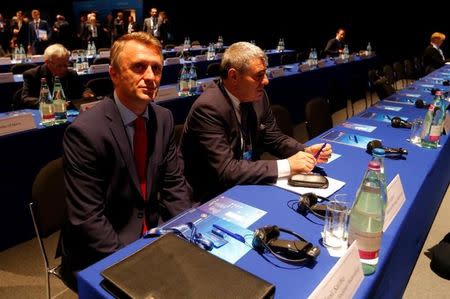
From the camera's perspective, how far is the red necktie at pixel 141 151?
158 cm

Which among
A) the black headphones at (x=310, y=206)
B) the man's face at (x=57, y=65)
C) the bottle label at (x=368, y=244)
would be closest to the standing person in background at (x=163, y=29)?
the man's face at (x=57, y=65)

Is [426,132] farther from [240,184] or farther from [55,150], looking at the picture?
[55,150]

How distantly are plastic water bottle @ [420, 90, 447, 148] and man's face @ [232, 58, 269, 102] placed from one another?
45.2 inches

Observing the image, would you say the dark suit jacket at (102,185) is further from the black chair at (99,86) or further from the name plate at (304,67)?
the name plate at (304,67)

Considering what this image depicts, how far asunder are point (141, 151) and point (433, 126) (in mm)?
1792

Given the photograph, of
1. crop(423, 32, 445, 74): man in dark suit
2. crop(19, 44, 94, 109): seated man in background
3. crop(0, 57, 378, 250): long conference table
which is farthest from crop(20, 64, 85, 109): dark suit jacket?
crop(423, 32, 445, 74): man in dark suit

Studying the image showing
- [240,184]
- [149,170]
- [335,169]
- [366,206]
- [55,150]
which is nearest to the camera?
[366,206]

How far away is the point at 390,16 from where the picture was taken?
1115cm

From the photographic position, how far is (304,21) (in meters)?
12.4

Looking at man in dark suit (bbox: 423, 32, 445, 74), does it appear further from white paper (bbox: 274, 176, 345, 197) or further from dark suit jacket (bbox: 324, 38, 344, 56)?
white paper (bbox: 274, 176, 345, 197)

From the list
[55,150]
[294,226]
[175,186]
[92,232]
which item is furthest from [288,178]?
[55,150]

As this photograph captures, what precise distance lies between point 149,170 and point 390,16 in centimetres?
1165

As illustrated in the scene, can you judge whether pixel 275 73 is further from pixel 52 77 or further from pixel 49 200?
pixel 49 200

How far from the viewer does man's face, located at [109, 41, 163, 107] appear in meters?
1.50
